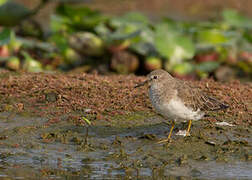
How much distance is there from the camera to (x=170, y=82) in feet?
20.8

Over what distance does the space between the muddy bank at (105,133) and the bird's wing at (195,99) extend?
301 millimetres

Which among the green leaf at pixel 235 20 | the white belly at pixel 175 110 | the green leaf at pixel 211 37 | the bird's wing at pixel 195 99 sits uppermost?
the green leaf at pixel 235 20

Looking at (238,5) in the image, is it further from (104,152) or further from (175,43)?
(104,152)

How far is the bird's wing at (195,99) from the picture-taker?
618 centimetres

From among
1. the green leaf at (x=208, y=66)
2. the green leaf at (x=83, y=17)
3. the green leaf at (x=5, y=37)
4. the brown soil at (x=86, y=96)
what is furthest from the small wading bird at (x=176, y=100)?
the green leaf at (x=83, y=17)

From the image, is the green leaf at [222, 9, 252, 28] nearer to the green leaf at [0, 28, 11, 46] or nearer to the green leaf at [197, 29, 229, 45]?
the green leaf at [197, 29, 229, 45]

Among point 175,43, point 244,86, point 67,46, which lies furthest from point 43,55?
point 244,86

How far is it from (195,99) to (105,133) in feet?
3.88

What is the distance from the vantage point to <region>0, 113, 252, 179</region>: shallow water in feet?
17.7

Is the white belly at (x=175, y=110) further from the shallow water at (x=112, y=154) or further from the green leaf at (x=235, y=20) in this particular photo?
the green leaf at (x=235, y=20)

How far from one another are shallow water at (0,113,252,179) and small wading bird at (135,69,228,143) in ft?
1.04

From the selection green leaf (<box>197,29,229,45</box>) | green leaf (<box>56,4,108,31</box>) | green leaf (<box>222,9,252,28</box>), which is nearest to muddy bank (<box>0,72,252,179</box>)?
green leaf (<box>197,29,229,45</box>)

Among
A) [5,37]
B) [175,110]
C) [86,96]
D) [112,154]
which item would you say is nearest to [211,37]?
[5,37]

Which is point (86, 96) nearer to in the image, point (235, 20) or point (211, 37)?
point (211, 37)
